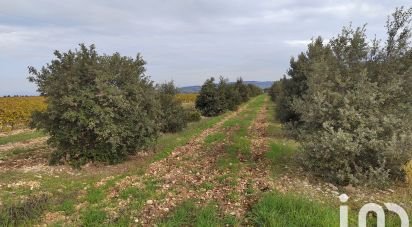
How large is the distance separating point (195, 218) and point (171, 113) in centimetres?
1433

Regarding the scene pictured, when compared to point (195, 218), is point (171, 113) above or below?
above

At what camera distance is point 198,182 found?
891cm

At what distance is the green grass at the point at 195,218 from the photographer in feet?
20.0

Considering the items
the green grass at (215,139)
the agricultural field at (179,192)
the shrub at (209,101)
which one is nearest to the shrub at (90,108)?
the agricultural field at (179,192)

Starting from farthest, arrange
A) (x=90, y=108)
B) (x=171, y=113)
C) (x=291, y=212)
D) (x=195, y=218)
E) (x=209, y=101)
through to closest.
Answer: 1. (x=209, y=101)
2. (x=171, y=113)
3. (x=90, y=108)
4. (x=195, y=218)
5. (x=291, y=212)

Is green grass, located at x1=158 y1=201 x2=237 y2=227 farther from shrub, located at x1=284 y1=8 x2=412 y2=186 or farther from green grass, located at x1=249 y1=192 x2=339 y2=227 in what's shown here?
shrub, located at x1=284 y1=8 x2=412 y2=186

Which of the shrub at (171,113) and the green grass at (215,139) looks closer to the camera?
the green grass at (215,139)

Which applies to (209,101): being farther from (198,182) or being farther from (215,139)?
(198,182)

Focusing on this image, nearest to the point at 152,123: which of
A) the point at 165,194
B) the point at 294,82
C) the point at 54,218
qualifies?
the point at 165,194

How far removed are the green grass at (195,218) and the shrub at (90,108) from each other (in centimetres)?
503

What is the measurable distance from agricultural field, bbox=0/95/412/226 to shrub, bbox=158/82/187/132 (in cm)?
743

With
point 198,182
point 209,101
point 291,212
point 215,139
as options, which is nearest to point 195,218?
point 291,212

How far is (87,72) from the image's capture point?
37.4 ft

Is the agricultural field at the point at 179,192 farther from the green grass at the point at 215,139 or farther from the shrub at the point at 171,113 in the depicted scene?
the shrub at the point at 171,113
